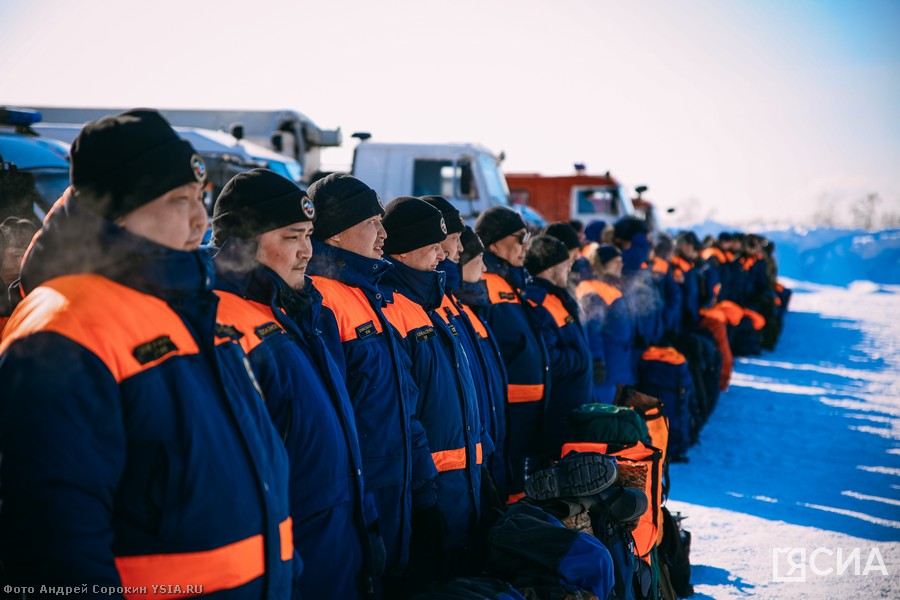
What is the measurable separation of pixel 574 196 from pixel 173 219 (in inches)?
545

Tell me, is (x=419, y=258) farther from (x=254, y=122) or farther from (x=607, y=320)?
(x=254, y=122)

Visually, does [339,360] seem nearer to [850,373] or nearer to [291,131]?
[291,131]

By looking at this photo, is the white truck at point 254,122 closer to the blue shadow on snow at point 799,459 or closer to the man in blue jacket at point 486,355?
the blue shadow on snow at point 799,459

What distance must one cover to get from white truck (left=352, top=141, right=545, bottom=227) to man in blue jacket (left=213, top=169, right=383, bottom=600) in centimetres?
821

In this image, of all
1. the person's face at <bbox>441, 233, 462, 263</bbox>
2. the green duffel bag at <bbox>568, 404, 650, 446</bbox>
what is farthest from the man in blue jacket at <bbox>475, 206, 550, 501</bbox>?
the person's face at <bbox>441, 233, 462, 263</bbox>

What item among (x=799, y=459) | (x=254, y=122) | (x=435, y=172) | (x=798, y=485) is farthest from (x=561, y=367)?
(x=254, y=122)

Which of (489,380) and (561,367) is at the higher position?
(489,380)

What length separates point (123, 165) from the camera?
1.55 meters

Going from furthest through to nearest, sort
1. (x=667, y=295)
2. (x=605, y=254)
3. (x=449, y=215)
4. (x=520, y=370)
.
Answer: (x=667, y=295)
(x=605, y=254)
(x=520, y=370)
(x=449, y=215)

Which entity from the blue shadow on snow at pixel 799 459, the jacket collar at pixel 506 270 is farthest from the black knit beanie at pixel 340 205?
the blue shadow on snow at pixel 799 459

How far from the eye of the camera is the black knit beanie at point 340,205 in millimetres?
2699

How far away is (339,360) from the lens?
240 centimetres

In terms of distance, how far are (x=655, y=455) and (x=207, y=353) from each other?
257 centimetres

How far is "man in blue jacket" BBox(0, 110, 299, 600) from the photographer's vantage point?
128 centimetres
